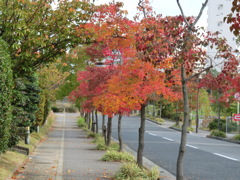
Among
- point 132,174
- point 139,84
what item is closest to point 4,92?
point 132,174

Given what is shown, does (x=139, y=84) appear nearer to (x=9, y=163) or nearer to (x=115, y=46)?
(x=115, y=46)

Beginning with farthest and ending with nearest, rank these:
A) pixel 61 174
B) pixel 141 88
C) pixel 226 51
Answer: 1. pixel 141 88
2. pixel 61 174
3. pixel 226 51

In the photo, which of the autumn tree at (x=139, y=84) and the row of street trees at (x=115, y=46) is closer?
the row of street trees at (x=115, y=46)

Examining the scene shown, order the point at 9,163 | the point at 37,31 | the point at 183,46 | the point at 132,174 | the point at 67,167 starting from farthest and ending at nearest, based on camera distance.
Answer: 1. the point at 67,167
2. the point at 9,163
3. the point at 37,31
4. the point at 132,174
5. the point at 183,46

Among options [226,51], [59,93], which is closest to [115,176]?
[226,51]

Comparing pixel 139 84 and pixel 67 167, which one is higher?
pixel 139 84

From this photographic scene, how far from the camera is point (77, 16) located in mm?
12438

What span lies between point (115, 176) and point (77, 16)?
4.50 metres

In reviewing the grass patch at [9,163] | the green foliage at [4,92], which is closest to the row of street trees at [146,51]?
the green foliage at [4,92]

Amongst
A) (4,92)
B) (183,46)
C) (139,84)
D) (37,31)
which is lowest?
(4,92)

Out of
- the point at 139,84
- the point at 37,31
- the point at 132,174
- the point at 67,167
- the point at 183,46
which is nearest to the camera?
the point at 183,46

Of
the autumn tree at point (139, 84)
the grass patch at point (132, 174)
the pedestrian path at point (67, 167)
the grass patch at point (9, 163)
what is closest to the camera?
the grass patch at point (9, 163)

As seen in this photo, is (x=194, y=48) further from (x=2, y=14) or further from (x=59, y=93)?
(x=59, y=93)

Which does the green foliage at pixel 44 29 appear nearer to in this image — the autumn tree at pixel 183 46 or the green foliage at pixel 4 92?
the green foliage at pixel 4 92
